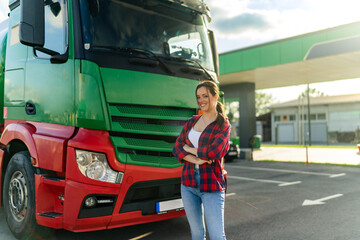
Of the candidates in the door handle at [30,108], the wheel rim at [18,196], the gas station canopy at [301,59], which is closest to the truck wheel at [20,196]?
the wheel rim at [18,196]

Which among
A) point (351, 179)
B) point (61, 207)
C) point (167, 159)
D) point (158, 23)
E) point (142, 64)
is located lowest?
point (351, 179)

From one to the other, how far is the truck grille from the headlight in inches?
6.1

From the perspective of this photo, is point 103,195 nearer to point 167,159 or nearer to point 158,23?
point 167,159

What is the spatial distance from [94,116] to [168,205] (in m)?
1.28

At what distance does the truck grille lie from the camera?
337 centimetres

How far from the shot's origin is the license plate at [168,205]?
3562mm

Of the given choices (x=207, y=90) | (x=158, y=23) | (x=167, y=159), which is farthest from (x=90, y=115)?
(x=158, y=23)

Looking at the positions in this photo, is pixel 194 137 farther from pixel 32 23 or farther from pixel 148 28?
pixel 32 23

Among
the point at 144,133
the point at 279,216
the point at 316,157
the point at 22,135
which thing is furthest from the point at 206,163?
the point at 316,157

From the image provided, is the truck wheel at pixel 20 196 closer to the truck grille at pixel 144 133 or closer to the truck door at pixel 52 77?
the truck door at pixel 52 77

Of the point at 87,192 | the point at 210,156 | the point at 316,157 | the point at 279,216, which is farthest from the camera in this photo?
the point at 316,157

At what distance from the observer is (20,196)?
150 inches

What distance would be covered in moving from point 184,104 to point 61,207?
69.3 inches

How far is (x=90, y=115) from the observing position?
3.28m
